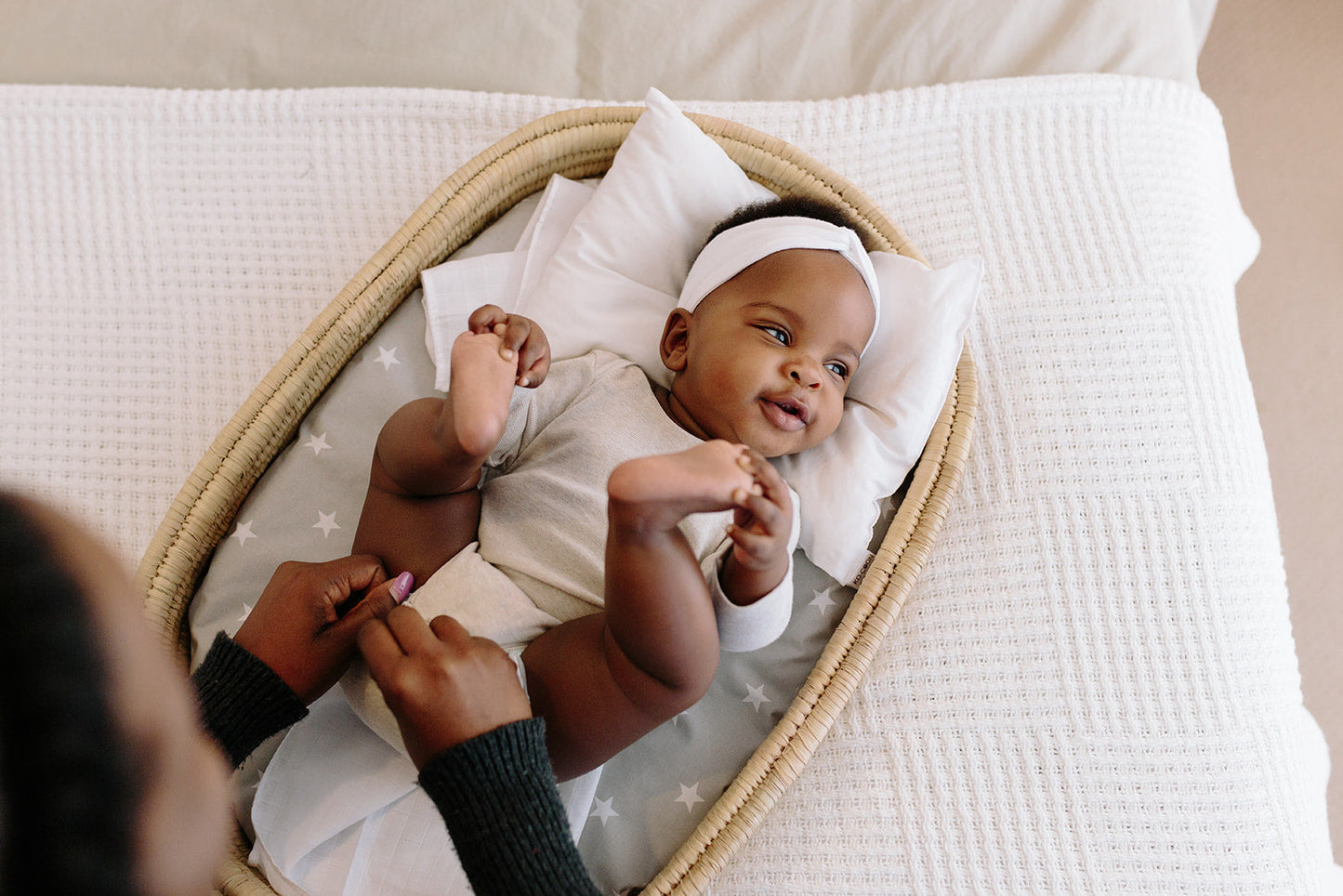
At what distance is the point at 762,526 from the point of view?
0.75m

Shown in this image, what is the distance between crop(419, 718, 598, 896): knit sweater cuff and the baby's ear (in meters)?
0.48

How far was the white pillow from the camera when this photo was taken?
1.00 m

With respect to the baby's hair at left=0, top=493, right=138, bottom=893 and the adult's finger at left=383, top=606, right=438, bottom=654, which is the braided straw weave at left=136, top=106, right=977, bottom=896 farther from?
the baby's hair at left=0, top=493, right=138, bottom=893

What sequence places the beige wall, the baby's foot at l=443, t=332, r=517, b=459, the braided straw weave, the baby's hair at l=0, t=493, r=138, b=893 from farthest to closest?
the beige wall < the braided straw weave < the baby's foot at l=443, t=332, r=517, b=459 < the baby's hair at l=0, t=493, r=138, b=893

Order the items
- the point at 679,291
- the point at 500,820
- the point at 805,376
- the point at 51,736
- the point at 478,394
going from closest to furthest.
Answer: the point at 51,736
the point at 500,820
the point at 478,394
the point at 805,376
the point at 679,291

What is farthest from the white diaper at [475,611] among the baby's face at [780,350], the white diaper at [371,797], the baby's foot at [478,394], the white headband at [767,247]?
the white headband at [767,247]

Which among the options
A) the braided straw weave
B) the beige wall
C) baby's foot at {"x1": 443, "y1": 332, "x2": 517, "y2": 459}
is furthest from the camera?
the beige wall

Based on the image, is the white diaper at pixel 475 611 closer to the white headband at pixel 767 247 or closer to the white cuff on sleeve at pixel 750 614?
the white cuff on sleeve at pixel 750 614

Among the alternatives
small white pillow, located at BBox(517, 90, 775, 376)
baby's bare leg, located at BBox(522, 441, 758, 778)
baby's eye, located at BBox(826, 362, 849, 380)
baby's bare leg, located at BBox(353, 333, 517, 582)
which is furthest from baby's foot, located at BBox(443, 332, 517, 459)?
baby's eye, located at BBox(826, 362, 849, 380)

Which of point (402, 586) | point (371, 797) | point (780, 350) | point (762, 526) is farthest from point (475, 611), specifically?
point (780, 350)

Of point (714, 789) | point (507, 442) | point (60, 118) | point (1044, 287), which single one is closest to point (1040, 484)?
point (1044, 287)

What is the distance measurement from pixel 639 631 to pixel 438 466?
25 cm

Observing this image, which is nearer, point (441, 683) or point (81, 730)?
point (81, 730)

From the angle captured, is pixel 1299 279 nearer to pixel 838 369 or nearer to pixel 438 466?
pixel 838 369
